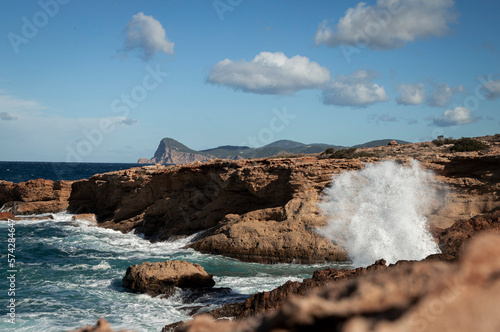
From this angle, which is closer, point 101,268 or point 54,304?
point 54,304

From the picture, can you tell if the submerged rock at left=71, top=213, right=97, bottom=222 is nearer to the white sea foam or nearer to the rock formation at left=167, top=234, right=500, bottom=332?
the white sea foam

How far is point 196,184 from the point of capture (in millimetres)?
23359

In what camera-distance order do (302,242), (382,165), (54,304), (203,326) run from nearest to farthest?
1. (203,326)
2. (54,304)
3. (302,242)
4. (382,165)

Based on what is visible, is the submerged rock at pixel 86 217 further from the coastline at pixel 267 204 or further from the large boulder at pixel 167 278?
the large boulder at pixel 167 278

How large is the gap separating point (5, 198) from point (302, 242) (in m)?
26.2

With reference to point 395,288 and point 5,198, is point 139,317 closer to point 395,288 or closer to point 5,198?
point 395,288

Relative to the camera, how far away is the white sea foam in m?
15.6

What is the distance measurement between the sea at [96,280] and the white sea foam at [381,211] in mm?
1505

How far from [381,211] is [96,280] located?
1164 cm

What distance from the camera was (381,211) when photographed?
16859 mm

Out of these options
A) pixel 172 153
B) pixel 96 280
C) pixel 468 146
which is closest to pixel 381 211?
pixel 468 146

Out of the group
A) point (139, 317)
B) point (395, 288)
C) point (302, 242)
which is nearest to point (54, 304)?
point (139, 317)

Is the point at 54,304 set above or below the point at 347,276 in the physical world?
below

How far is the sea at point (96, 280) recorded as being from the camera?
389 inches
